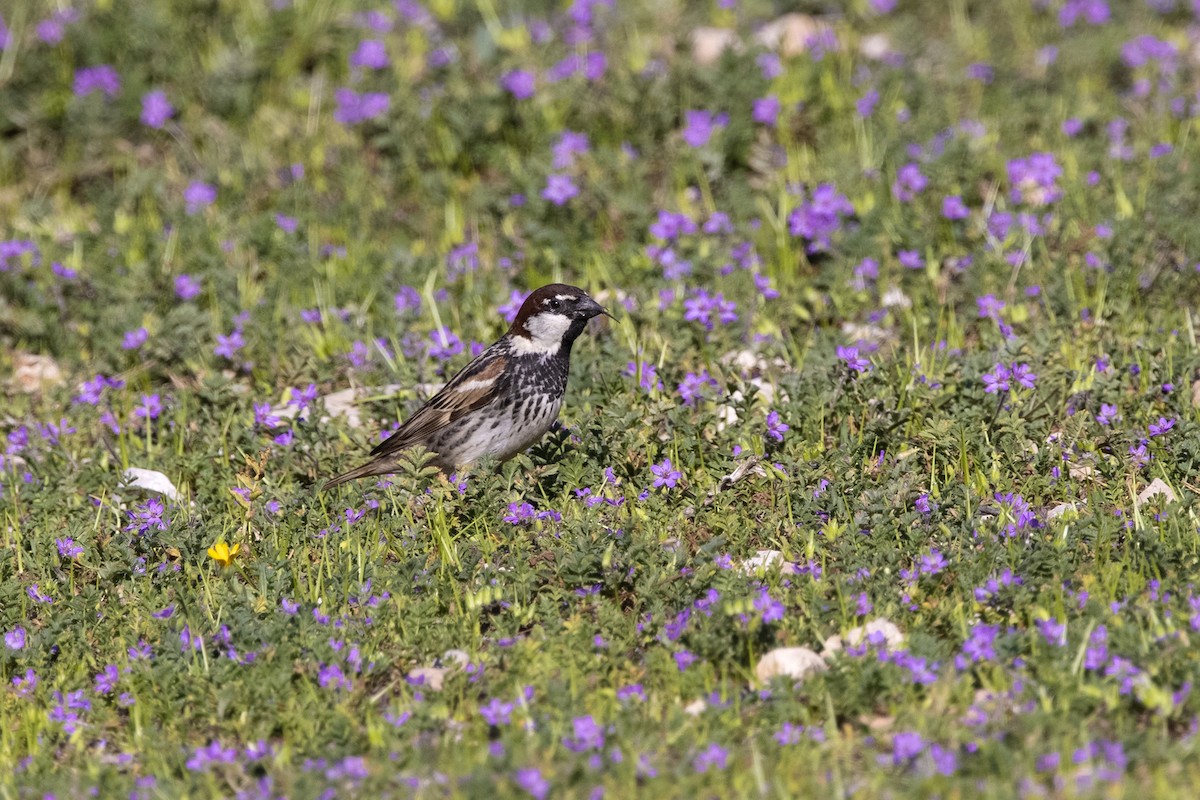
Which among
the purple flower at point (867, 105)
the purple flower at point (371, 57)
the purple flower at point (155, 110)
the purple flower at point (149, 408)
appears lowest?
the purple flower at point (867, 105)

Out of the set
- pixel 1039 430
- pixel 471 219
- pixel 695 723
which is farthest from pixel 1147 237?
pixel 695 723

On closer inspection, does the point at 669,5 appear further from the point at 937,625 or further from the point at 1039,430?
the point at 937,625

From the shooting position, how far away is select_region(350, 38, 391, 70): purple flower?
11.8 m

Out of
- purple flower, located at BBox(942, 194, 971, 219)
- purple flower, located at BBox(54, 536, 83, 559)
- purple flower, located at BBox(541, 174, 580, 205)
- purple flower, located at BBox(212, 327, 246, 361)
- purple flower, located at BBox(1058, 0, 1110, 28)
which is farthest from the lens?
purple flower, located at BBox(1058, 0, 1110, 28)

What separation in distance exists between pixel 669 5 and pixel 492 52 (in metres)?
1.57

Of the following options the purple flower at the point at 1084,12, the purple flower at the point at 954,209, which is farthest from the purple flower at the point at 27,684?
the purple flower at the point at 1084,12

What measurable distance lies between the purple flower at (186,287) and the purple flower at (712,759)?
18.4 ft

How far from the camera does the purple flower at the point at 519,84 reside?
1114 cm

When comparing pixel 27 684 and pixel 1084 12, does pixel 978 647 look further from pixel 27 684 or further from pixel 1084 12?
pixel 1084 12

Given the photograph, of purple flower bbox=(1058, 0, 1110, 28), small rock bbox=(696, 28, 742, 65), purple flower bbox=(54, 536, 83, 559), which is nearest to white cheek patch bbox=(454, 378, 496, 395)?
purple flower bbox=(54, 536, 83, 559)

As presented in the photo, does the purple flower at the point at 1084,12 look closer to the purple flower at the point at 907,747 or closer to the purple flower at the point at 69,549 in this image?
the purple flower at the point at 907,747

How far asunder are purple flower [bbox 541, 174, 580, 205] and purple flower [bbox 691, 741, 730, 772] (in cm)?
547

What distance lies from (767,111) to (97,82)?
5.21 meters

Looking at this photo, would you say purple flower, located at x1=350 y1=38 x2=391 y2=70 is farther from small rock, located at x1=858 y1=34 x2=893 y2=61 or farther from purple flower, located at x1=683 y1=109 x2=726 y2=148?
small rock, located at x1=858 y1=34 x2=893 y2=61
